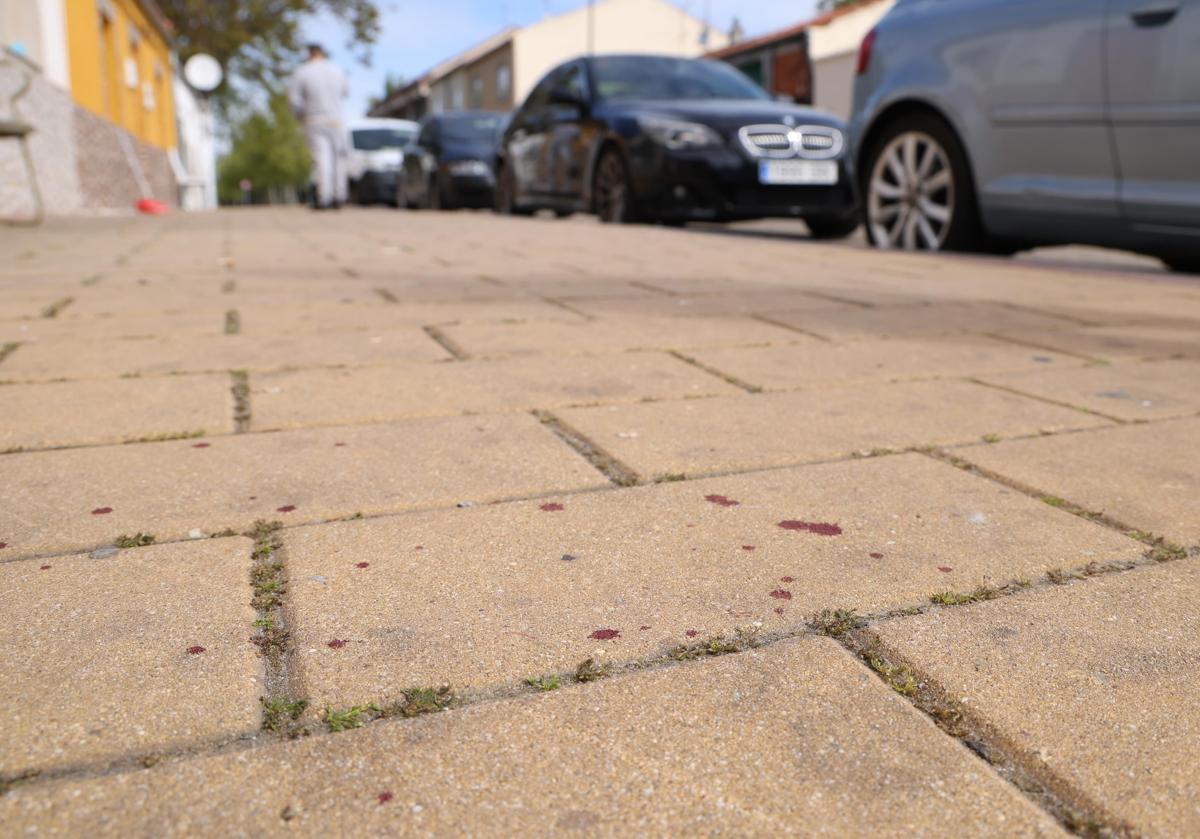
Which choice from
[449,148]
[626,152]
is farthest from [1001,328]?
[449,148]

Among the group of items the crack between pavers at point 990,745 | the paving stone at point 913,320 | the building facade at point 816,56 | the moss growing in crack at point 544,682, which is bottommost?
the crack between pavers at point 990,745

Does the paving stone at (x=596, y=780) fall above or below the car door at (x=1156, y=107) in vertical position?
below

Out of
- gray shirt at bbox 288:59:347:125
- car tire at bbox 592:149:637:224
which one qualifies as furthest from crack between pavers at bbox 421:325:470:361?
gray shirt at bbox 288:59:347:125

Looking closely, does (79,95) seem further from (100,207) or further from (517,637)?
(517,637)

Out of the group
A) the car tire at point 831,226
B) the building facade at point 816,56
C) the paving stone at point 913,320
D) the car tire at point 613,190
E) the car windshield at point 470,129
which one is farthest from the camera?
the building facade at point 816,56

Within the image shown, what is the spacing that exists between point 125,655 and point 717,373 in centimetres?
177

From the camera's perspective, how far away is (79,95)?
38.8 feet

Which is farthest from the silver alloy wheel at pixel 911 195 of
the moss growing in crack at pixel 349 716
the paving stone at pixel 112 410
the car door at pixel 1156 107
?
the moss growing in crack at pixel 349 716

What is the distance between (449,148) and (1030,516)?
13693 millimetres

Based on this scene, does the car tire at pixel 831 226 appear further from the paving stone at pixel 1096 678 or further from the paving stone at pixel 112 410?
the paving stone at pixel 1096 678

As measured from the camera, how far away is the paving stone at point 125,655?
39.0 inches

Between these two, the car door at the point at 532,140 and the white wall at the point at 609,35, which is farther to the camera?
the white wall at the point at 609,35

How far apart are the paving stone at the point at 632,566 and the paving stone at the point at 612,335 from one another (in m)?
1.28

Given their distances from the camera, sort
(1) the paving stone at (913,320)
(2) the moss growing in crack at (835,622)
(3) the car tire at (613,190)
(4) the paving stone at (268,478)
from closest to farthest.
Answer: (2) the moss growing in crack at (835,622)
(4) the paving stone at (268,478)
(1) the paving stone at (913,320)
(3) the car tire at (613,190)
